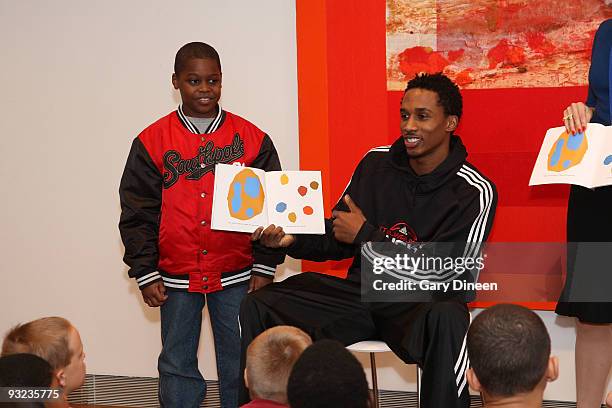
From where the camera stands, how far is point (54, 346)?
269 cm

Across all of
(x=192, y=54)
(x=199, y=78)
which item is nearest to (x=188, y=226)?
(x=199, y=78)

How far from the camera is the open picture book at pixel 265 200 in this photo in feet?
12.2

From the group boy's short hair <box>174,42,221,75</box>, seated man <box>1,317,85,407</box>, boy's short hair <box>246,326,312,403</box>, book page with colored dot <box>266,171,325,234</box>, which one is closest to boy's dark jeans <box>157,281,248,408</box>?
book page with colored dot <box>266,171,325,234</box>

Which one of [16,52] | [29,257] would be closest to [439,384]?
[29,257]

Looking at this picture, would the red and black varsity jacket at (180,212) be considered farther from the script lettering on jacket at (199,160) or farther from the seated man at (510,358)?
the seated man at (510,358)

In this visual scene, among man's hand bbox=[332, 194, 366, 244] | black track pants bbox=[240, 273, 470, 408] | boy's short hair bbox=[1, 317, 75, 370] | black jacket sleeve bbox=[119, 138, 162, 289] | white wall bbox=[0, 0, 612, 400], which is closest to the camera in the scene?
boy's short hair bbox=[1, 317, 75, 370]

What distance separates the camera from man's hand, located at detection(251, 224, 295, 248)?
145 inches

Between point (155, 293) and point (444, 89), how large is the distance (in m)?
1.58

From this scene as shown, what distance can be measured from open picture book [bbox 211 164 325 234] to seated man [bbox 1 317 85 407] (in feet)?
3.47

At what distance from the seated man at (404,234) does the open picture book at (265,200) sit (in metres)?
0.07

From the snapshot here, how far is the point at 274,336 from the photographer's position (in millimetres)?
2664

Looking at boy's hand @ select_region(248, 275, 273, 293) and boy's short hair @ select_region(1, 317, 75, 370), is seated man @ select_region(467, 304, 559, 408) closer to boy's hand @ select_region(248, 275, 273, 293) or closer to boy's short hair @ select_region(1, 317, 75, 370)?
boy's short hair @ select_region(1, 317, 75, 370)

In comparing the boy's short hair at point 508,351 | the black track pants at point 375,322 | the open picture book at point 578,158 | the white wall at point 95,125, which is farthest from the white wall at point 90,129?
the boy's short hair at point 508,351

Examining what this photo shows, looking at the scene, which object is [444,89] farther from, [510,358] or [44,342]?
[44,342]
